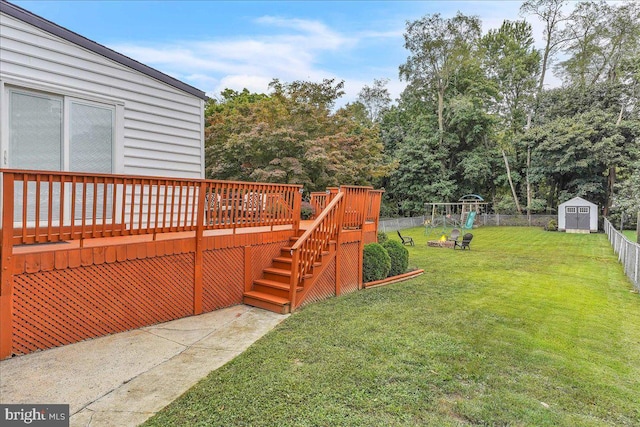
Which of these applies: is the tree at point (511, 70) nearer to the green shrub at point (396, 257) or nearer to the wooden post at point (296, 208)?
the green shrub at point (396, 257)

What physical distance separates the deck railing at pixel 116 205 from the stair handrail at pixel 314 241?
2.30 ft

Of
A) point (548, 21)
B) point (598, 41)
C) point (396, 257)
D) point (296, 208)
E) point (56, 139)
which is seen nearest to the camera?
point (56, 139)

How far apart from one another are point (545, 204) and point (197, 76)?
86.2 ft

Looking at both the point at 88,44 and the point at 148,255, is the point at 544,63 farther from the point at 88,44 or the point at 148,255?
the point at 148,255

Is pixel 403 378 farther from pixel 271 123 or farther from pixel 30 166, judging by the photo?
pixel 271 123

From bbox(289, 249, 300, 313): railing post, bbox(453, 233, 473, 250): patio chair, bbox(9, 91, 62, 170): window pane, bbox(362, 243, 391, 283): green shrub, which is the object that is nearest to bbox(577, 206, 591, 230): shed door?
bbox(453, 233, 473, 250): patio chair

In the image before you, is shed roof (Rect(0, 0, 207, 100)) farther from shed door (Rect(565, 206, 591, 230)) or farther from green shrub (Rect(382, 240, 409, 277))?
shed door (Rect(565, 206, 591, 230))

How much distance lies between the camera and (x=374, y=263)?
6.54m

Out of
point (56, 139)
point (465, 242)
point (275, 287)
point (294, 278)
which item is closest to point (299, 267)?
point (294, 278)

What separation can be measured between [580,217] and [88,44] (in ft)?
84.8

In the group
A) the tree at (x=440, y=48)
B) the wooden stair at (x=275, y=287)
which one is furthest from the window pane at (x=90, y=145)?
the tree at (x=440, y=48)

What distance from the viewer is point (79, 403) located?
2.37 metres

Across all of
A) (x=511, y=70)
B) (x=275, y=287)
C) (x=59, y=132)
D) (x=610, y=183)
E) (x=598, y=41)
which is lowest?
(x=275, y=287)

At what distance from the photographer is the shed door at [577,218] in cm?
2150
